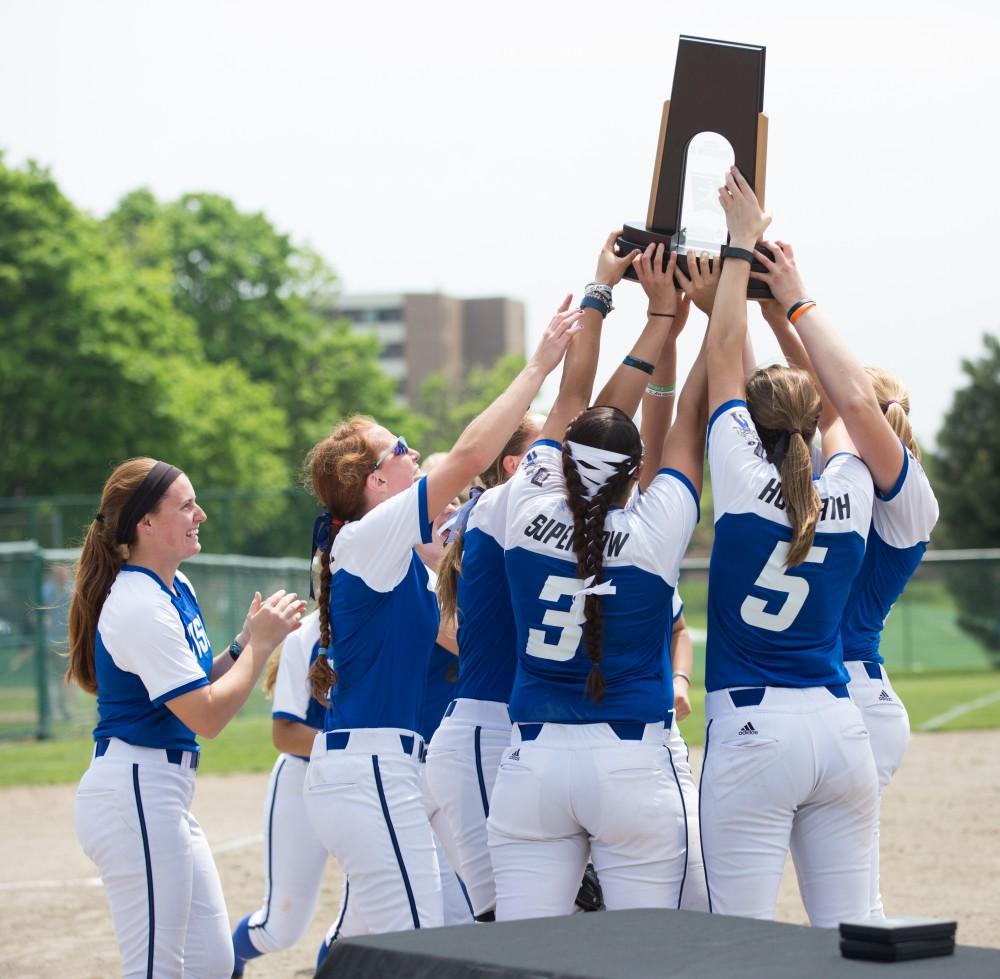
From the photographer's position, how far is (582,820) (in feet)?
13.1

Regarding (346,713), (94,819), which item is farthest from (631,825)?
(94,819)

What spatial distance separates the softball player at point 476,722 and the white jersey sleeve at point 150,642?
0.87 metres

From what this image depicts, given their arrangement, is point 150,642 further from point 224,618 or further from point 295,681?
point 224,618

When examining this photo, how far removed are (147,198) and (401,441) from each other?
47450 millimetres

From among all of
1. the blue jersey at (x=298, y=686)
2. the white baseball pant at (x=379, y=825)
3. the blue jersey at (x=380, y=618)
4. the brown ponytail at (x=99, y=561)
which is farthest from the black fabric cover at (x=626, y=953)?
the blue jersey at (x=298, y=686)


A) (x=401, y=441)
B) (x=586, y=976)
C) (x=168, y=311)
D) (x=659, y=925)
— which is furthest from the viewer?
(x=168, y=311)

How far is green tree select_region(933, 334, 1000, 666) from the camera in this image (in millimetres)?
35656

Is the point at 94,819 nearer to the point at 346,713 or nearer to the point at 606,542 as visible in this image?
the point at 346,713

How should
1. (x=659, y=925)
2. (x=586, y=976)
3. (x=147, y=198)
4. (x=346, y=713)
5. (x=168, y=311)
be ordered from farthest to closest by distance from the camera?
(x=147, y=198)
(x=168, y=311)
(x=346, y=713)
(x=659, y=925)
(x=586, y=976)

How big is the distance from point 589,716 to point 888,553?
4.47ft

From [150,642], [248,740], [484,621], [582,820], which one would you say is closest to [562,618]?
[582,820]

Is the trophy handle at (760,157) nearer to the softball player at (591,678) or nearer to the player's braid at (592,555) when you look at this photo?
the softball player at (591,678)

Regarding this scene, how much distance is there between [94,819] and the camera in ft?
14.5

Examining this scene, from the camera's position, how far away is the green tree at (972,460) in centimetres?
3566
